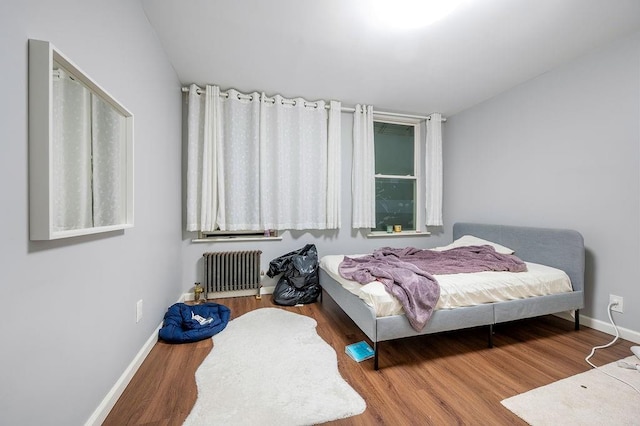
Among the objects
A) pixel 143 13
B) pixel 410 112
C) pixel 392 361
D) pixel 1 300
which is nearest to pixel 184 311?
pixel 1 300

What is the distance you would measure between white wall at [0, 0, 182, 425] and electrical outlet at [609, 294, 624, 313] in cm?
388

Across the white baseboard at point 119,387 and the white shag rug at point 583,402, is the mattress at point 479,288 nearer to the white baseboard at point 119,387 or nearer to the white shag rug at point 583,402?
the white shag rug at point 583,402

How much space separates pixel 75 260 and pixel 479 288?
2606mm

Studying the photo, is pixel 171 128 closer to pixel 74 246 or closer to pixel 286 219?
pixel 286 219

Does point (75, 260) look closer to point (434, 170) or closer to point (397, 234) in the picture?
point (397, 234)

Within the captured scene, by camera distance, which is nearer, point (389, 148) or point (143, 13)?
point (143, 13)

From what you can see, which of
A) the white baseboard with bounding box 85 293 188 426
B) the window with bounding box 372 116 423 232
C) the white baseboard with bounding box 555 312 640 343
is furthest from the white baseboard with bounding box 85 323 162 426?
the white baseboard with bounding box 555 312 640 343

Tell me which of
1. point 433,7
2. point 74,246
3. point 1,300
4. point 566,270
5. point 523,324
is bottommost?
point 523,324

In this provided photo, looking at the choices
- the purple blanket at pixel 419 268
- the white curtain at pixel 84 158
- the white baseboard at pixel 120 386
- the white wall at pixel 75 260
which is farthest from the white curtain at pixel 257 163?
the white curtain at pixel 84 158

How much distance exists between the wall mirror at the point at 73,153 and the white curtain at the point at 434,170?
378cm

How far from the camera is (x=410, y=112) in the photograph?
389 cm

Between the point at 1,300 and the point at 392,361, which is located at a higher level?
the point at 1,300

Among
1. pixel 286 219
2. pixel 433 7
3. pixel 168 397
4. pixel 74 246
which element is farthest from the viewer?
pixel 286 219

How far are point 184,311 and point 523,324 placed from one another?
336 cm
